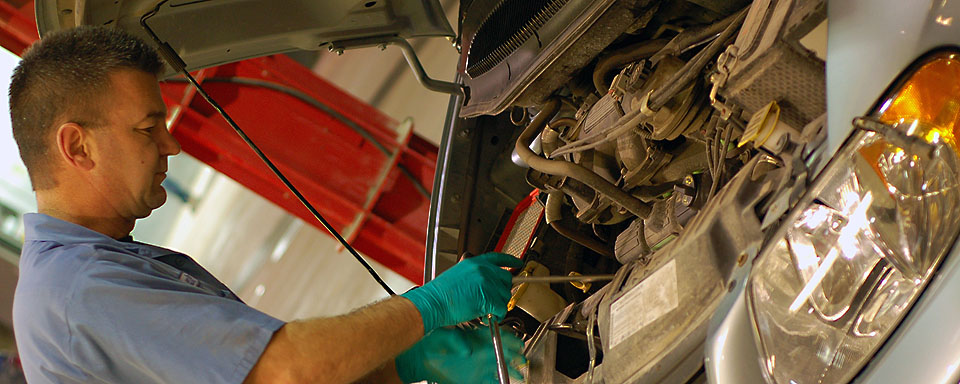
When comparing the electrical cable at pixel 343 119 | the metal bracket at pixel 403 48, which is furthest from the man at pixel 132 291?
the electrical cable at pixel 343 119

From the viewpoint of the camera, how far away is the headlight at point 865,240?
3.12ft

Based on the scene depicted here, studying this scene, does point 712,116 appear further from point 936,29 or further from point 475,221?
point 475,221

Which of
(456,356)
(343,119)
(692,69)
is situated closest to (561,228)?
(456,356)

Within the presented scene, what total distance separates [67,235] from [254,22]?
832 millimetres

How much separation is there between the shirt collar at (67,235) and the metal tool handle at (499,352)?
65 cm

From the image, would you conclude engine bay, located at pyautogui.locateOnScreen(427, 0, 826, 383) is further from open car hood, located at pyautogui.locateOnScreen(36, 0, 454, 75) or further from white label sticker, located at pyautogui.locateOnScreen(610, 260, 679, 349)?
open car hood, located at pyautogui.locateOnScreen(36, 0, 454, 75)

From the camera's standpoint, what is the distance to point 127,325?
136 cm

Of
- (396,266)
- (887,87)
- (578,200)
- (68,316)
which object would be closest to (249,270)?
(396,266)

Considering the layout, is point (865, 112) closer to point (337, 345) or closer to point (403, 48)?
point (337, 345)

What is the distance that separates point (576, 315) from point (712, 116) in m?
0.50

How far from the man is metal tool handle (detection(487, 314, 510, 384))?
28 mm

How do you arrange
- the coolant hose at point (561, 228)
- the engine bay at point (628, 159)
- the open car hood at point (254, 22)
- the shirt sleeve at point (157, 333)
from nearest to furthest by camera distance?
the engine bay at point (628, 159)
the shirt sleeve at point (157, 333)
the open car hood at point (254, 22)
the coolant hose at point (561, 228)

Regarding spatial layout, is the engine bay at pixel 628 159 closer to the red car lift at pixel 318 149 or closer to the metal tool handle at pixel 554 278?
the metal tool handle at pixel 554 278

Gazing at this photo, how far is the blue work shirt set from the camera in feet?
4.43
